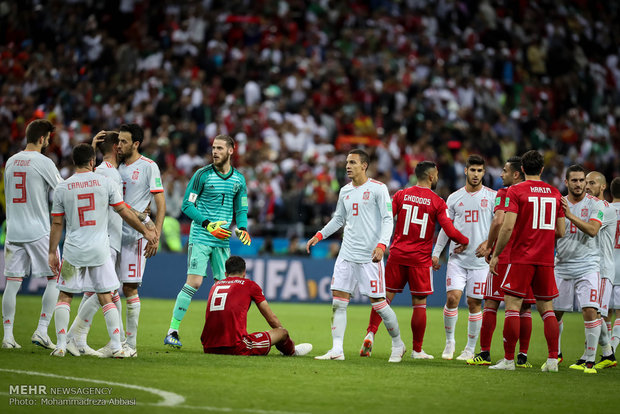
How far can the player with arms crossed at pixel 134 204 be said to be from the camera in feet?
33.2

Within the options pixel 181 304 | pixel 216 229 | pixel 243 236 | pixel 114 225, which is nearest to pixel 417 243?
pixel 243 236

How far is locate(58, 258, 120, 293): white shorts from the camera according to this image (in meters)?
9.21

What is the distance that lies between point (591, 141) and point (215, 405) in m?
23.1

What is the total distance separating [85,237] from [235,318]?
2.00 m

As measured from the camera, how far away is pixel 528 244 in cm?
963

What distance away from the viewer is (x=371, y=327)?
36.7 feet

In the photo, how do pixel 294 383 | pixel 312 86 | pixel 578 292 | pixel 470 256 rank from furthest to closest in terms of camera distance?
1. pixel 312 86
2. pixel 470 256
3. pixel 578 292
4. pixel 294 383

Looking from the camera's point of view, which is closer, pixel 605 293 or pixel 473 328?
pixel 605 293

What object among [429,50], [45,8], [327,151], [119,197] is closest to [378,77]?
[429,50]

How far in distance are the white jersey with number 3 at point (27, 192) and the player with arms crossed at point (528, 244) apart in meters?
5.36

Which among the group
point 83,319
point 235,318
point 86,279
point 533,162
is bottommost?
point 83,319

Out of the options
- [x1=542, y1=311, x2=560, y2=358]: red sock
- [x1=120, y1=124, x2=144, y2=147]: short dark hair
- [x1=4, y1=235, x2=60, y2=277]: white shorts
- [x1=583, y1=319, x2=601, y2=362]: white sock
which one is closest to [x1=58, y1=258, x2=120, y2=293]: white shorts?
[x1=4, y1=235, x2=60, y2=277]: white shorts

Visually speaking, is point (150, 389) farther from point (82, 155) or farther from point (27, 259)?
point (27, 259)

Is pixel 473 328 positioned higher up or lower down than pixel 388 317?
lower down
